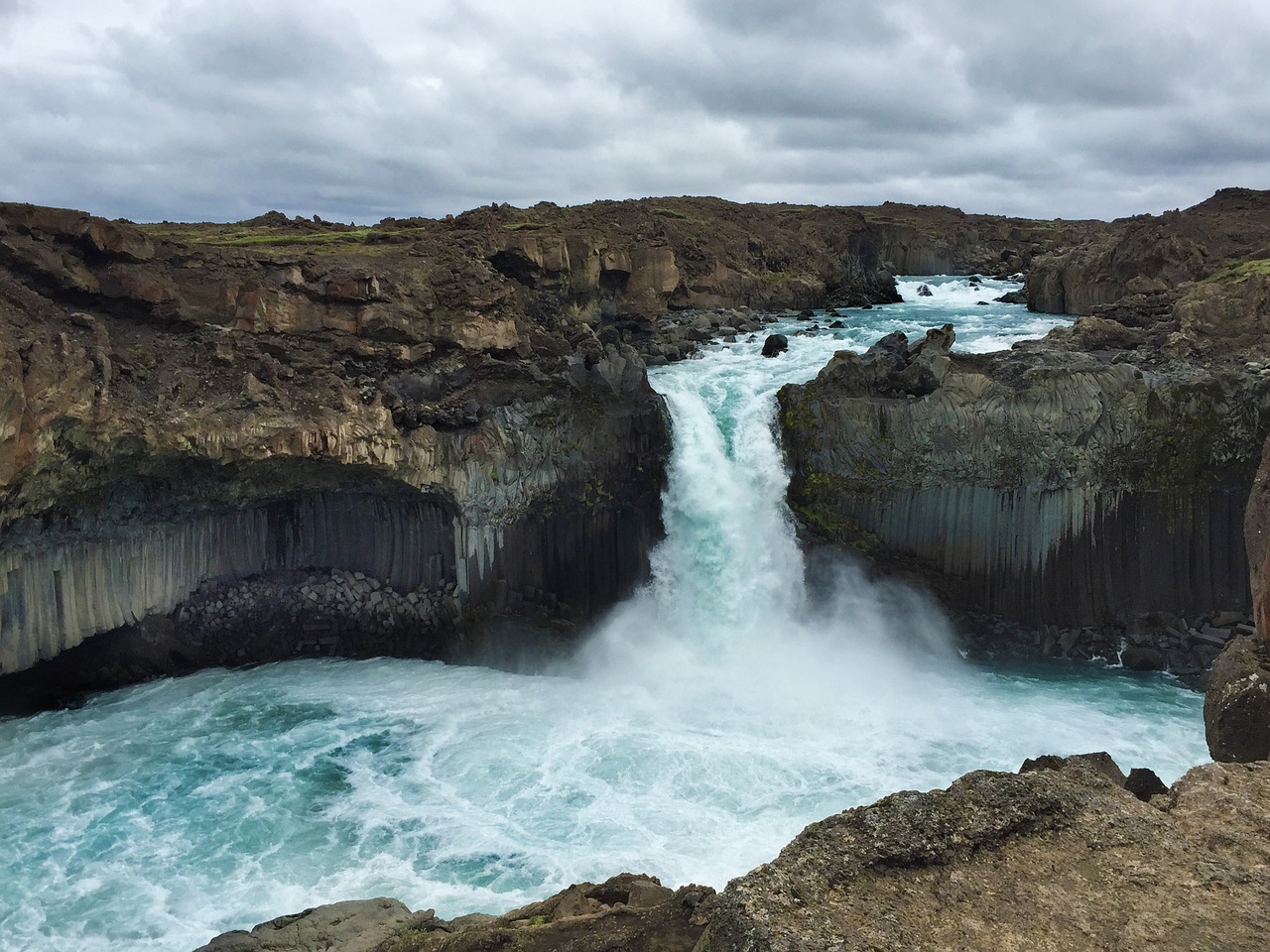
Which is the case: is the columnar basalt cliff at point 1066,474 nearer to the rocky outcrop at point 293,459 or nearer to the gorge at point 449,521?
the gorge at point 449,521

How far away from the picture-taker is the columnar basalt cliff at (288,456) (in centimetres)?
2166

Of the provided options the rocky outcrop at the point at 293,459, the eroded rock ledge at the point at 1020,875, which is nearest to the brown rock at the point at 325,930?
the eroded rock ledge at the point at 1020,875

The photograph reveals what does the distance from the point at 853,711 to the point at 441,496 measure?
11.8 metres

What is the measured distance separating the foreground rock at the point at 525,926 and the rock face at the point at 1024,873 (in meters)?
2.10

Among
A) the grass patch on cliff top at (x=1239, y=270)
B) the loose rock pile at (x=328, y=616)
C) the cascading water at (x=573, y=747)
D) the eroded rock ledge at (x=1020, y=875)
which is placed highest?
the grass patch on cliff top at (x=1239, y=270)

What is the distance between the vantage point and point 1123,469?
24984 millimetres

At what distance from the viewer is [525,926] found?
33.5 feet

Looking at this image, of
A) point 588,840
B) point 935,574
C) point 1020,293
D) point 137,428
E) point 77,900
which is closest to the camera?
point 77,900

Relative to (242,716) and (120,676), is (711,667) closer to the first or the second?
(242,716)

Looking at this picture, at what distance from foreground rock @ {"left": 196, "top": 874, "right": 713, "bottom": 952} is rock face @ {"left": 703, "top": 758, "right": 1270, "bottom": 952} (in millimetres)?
2103

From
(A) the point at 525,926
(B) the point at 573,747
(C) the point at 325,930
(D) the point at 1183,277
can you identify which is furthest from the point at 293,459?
(D) the point at 1183,277

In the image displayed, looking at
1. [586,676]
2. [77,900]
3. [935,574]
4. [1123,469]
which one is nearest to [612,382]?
[586,676]

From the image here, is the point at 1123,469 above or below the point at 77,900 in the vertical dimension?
above

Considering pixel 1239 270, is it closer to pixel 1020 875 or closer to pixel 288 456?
pixel 288 456
